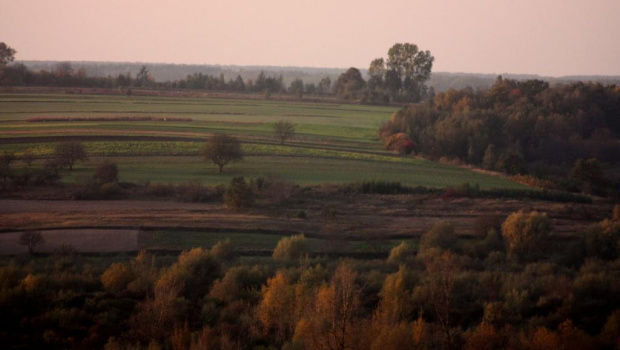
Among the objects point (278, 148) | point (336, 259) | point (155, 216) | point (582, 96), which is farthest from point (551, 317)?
point (582, 96)

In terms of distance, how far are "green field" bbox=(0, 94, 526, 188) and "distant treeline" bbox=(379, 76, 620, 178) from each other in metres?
4.24

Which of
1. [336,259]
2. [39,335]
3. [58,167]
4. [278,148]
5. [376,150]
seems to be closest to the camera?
[39,335]

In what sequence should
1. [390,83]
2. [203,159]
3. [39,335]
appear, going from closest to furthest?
1. [39,335]
2. [203,159]
3. [390,83]

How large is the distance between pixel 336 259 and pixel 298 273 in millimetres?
4776

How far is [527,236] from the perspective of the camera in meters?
24.2

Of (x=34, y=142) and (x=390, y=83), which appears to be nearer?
(x=34, y=142)

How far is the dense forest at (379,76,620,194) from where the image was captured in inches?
1992

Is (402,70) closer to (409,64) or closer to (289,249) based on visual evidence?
(409,64)

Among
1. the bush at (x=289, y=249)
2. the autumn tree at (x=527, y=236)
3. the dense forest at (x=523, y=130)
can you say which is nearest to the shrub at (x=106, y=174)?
the bush at (x=289, y=249)

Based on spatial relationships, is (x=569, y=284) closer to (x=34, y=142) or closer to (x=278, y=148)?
(x=278, y=148)

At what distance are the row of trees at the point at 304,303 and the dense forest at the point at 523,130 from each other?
27141 millimetres

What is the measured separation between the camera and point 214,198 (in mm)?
31484

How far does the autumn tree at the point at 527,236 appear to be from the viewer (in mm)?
24016

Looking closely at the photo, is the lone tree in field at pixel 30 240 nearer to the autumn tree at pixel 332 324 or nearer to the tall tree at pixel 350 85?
the autumn tree at pixel 332 324
